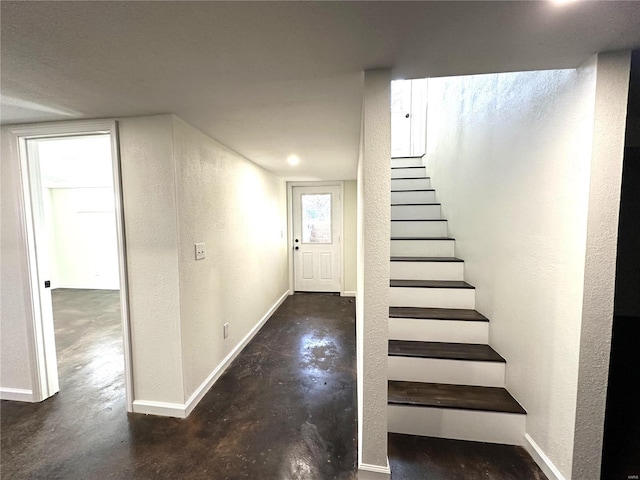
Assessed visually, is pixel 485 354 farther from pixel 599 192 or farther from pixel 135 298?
pixel 135 298

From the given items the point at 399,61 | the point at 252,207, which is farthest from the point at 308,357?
the point at 399,61

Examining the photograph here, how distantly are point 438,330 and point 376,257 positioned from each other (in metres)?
1.07

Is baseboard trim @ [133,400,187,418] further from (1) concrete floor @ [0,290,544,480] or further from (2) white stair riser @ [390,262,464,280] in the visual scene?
(2) white stair riser @ [390,262,464,280]

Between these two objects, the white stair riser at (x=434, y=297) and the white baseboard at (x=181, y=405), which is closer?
the white baseboard at (x=181, y=405)

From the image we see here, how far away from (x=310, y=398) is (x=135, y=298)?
1492mm

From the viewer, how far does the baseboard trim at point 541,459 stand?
4.30 feet

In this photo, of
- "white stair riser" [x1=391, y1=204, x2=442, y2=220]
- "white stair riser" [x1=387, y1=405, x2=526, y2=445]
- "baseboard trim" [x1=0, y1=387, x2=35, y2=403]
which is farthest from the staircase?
"baseboard trim" [x1=0, y1=387, x2=35, y2=403]

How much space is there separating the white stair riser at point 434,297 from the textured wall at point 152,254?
1.68 metres

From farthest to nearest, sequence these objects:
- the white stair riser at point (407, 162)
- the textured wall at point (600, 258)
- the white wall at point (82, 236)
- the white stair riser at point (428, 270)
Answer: the white wall at point (82, 236) → the white stair riser at point (407, 162) → the white stair riser at point (428, 270) → the textured wall at point (600, 258)

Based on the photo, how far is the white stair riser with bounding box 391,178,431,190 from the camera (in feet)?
11.2

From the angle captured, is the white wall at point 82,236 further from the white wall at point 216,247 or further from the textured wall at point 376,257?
the textured wall at point 376,257

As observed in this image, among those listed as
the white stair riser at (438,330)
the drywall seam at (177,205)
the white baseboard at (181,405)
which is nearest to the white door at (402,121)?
the white stair riser at (438,330)

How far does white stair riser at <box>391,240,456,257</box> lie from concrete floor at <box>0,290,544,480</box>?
1.22 meters

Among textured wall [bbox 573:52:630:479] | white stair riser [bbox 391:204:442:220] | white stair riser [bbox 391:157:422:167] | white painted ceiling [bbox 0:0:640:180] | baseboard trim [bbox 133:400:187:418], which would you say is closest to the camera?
white painted ceiling [bbox 0:0:640:180]
